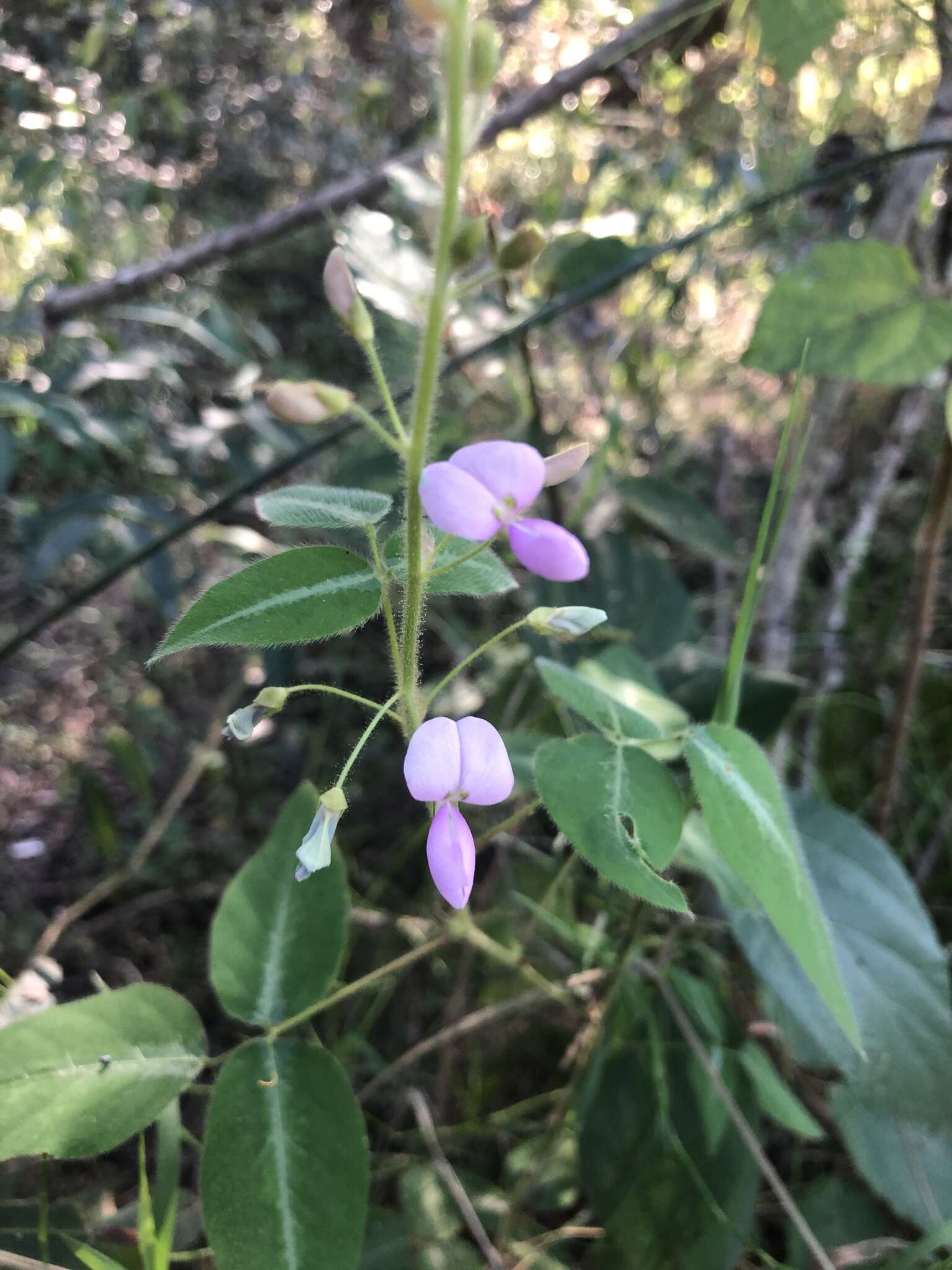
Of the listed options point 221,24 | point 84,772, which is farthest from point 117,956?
point 221,24

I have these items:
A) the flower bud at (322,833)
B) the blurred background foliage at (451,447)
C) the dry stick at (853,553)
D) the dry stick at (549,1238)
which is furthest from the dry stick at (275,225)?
the dry stick at (549,1238)

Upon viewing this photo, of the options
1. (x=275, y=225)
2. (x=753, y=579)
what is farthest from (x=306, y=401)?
(x=275, y=225)

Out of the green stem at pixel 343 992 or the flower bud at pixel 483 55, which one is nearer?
the flower bud at pixel 483 55

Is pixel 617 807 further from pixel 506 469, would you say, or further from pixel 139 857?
pixel 139 857

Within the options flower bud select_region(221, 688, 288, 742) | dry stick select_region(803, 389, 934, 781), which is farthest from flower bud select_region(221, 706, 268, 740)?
dry stick select_region(803, 389, 934, 781)

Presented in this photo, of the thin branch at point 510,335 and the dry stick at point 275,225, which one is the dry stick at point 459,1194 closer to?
the thin branch at point 510,335

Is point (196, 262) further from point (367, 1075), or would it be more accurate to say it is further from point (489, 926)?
point (367, 1075)

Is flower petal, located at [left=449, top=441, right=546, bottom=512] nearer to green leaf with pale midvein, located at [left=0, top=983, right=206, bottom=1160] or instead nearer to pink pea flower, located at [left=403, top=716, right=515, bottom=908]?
pink pea flower, located at [left=403, top=716, right=515, bottom=908]
